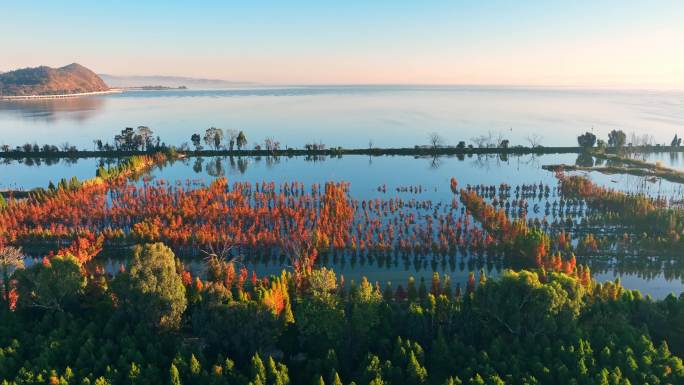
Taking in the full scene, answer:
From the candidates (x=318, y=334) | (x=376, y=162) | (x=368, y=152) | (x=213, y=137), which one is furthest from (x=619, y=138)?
(x=318, y=334)

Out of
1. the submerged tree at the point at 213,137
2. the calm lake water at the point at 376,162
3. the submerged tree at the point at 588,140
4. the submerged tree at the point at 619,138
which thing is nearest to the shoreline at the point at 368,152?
the submerged tree at the point at 588,140

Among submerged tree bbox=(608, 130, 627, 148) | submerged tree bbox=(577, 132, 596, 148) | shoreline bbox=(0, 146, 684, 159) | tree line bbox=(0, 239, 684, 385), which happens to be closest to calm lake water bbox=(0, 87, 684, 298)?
shoreline bbox=(0, 146, 684, 159)

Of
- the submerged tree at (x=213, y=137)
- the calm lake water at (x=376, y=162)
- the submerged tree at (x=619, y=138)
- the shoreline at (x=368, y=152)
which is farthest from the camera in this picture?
the submerged tree at (x=213, y=137)

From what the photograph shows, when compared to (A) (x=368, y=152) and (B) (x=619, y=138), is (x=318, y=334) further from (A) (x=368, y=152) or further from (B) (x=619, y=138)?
(B) (x=619, y=138)

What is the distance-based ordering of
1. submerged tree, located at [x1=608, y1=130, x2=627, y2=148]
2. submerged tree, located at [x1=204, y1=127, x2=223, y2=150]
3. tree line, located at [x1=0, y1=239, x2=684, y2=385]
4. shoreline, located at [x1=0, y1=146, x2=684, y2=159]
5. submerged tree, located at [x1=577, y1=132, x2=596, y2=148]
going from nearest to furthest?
tree line, located at [x1=0, y1=239, x2=684, y2=385] < submerged tree, located at [x1=608, y1=130, x2=627, y2=148] < shoreline, located at [x1=0, y1=146, x2=684, y2=159] < submerged tree, located at [x1=204, y1=127, x2=223, y2=150] < submerged tree, located at [x1=577, y1=132, x2=596, y2=148]

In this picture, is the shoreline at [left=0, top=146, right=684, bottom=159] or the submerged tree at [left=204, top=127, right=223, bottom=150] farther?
the submerged tree at [left=204, top=127, right=223, bottom=150]

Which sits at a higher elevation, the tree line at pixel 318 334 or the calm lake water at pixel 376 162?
the calm lake water at pixel 376 162

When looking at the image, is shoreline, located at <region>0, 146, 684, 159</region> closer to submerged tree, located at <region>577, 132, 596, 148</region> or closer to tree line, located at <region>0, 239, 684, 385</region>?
submerged tree, located at <region>577, 132, 596, 148</region>

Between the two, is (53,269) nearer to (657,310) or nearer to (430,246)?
(430,246)

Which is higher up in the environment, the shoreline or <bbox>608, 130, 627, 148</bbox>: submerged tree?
<bbox>608, 130, 627, 148</bbox>: submerged tree

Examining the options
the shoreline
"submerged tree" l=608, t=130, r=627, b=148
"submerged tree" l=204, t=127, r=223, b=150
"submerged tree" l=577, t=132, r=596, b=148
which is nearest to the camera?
"submerged tree" l=608, t=130, r=627, b=148

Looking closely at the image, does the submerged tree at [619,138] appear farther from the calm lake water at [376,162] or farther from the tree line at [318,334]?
the tree line at [318,334]
